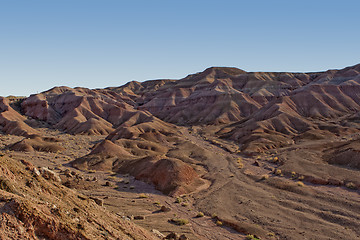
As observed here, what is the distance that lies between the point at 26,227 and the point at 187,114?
12056cm

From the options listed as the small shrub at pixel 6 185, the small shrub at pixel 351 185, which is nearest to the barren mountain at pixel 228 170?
the small shrub at pixel 351 185

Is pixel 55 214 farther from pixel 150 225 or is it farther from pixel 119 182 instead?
pixel 119 182

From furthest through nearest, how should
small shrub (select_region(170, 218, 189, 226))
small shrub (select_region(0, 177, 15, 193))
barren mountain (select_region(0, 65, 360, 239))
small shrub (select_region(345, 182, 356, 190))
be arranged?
1. small shrub (select_region(345, 182, 356, 190))
2. barren mountain (select_region(0, 65, 360, 239))
3. small shrub (select_region(170, 218, 189, 226))
4. small shrub (select_region(0, 177, 15, 193))

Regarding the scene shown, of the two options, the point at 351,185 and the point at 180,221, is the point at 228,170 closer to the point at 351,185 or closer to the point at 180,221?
the point at 351,185

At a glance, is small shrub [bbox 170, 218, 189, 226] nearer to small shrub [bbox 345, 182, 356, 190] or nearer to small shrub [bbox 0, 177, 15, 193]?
small shrub [bbox 0, 177, 15, 193]

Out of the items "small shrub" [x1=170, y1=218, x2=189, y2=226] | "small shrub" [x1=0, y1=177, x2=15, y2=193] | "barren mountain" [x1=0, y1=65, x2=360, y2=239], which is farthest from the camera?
"barren mountain" [x1=0, y1=65, x2=360, y2=239]

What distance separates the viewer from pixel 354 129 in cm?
7400

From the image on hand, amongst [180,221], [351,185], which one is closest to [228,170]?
[351,185]

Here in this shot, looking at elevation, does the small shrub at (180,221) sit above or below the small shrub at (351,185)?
above

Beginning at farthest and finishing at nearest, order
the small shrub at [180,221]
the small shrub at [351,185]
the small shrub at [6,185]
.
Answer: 1. the small shrub at [351,185]
2. the small shrub at [180,221]
3. the small shrub at [6,185]

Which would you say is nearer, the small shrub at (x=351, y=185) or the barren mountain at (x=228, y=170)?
the barren mountain at (x=228, y=170)

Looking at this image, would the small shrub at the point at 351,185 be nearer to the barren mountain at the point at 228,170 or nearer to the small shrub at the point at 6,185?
the barren mountain at the point at 228,170

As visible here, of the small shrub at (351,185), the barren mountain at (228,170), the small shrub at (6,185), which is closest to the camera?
the small shrub at (6,185)

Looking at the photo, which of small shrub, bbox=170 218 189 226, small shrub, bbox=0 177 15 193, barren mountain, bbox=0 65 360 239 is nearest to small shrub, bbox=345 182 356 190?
barren mountain, bbox=0 65 360 239
